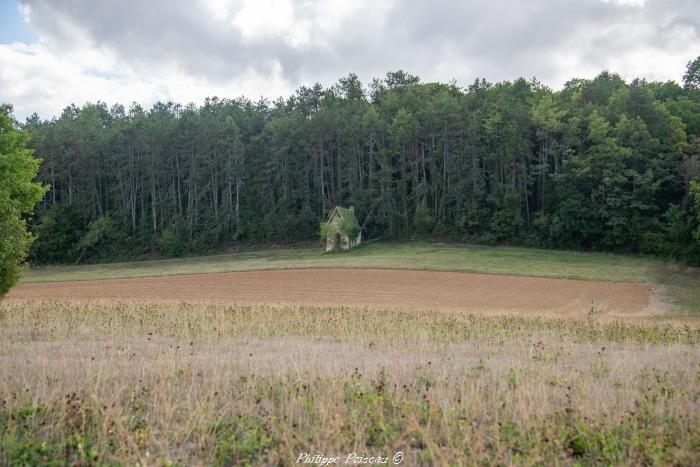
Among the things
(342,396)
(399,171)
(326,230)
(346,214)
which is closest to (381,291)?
(326,230)

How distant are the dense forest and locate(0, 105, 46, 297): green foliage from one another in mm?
35921

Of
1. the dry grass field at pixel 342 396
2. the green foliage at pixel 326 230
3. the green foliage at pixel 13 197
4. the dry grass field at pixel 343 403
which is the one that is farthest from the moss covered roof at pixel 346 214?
the dry grass field at pixel 343 403

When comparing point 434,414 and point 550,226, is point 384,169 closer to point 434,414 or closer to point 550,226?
point 550,226

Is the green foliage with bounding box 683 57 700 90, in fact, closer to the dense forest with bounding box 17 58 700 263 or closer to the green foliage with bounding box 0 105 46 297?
the dense forest with bounding box 17 58 700 263

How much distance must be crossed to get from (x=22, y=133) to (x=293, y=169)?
154ft

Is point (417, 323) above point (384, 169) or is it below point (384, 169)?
below

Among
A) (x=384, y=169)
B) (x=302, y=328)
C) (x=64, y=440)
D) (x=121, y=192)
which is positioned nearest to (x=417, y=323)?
(x=302, y=328)

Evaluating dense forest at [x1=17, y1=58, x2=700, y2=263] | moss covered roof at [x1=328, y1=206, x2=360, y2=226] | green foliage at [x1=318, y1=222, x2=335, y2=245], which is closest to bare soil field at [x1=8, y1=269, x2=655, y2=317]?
green foliage at [x1=318, y1=222, x2=335, y2=245]

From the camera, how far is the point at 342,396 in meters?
6.60

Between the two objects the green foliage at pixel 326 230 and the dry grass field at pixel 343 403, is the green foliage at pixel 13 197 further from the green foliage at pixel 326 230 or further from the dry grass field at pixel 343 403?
the green foliage at pixel 326 230

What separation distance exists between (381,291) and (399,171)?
36588 mm

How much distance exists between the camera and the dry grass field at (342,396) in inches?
204

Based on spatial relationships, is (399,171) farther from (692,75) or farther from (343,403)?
(343,403)

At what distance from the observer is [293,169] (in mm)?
70125
